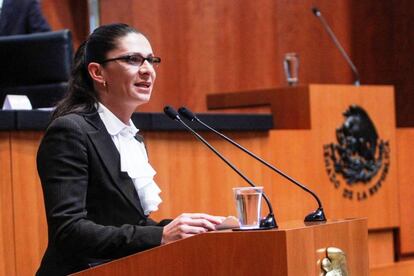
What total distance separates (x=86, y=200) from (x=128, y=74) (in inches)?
15.7

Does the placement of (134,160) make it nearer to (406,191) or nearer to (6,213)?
(6,213)

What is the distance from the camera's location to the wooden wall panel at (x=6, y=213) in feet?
12.8

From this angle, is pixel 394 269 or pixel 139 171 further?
pixel 394 269

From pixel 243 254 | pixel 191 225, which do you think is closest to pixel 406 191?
pixel 191 225

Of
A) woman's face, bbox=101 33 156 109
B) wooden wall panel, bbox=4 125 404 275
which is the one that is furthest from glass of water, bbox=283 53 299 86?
woman's face, bbox=101 33 156 109

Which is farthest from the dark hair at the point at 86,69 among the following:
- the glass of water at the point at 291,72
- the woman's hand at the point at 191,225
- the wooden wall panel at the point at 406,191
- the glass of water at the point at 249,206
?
the wooden wall panel at the point at 406,191

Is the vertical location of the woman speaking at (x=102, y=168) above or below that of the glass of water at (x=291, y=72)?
below

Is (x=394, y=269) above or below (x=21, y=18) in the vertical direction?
below

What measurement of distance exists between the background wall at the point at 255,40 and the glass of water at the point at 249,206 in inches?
173

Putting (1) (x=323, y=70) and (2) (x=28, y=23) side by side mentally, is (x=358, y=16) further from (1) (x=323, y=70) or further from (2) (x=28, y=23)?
(2) (x=28, y=23)

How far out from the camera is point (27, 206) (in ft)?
13.1

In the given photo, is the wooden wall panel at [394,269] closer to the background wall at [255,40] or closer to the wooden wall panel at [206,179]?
the wooden wall panel at [206,179]

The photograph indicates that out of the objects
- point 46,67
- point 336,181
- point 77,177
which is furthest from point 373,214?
point 77,177

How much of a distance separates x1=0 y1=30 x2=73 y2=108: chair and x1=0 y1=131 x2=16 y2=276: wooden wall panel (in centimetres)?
45
